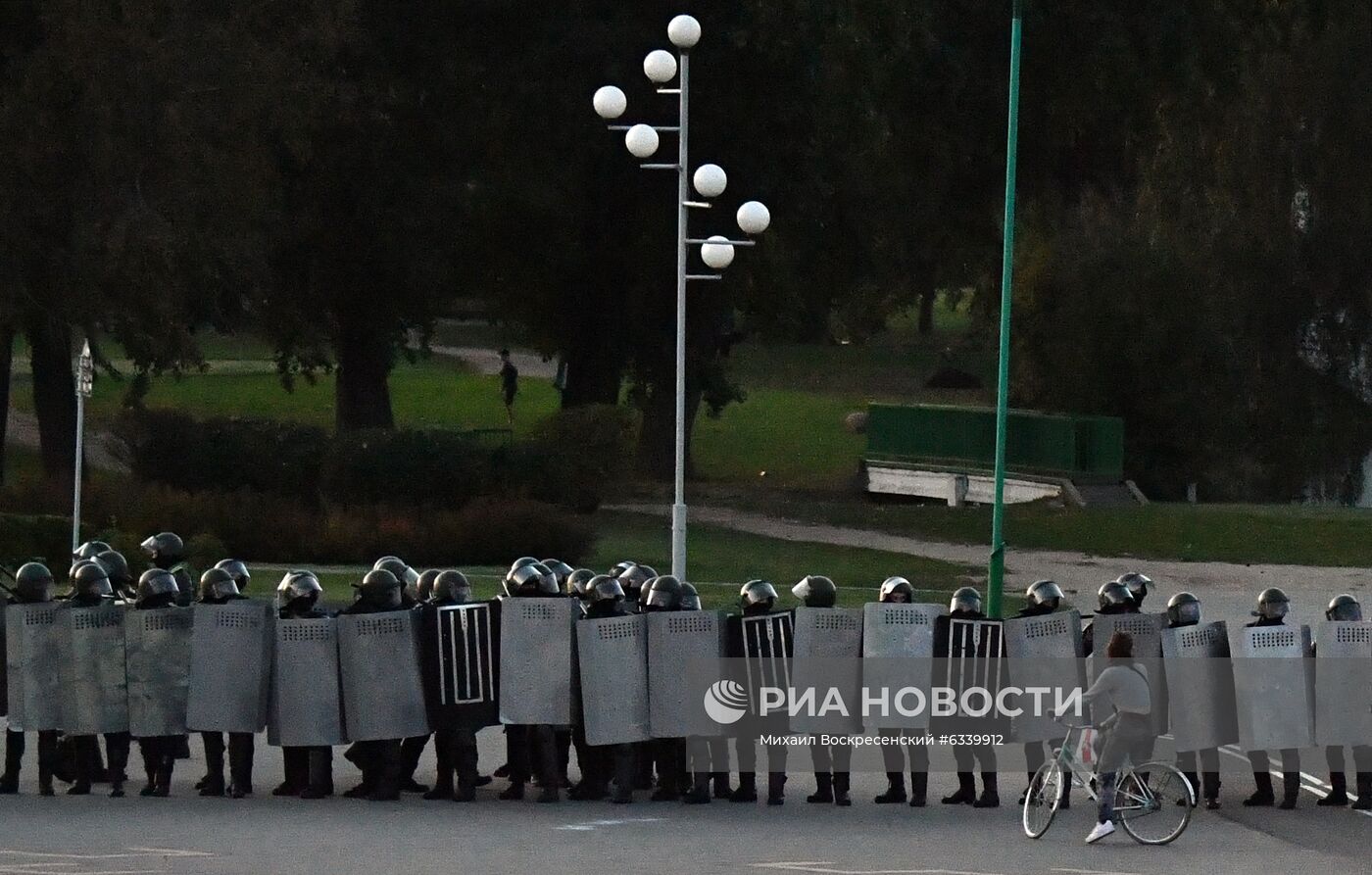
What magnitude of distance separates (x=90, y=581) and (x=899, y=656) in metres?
5.16

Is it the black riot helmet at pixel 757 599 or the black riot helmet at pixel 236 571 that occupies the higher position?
the black riot helmet at pixel 236 571

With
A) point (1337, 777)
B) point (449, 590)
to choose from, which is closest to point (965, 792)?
point (1337, 777)

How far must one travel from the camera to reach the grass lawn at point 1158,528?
110ft

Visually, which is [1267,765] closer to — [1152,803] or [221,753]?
[1152,803]

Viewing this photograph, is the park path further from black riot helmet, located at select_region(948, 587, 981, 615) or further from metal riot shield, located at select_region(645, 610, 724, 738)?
metal riot shield, located at select_region(645, 610, 724, 738)

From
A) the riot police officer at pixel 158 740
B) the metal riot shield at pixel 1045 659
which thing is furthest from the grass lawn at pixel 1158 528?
the riot police officer at pixel 158 740

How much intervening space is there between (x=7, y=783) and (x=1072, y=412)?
3352 cm

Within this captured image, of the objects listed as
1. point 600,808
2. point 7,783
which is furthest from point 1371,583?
point 7,783

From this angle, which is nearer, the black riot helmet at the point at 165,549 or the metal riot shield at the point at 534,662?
the metal riot shield at the point at 534,662

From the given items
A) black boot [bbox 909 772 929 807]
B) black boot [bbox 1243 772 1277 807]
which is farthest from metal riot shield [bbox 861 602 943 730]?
black boot [bbox 1243 772 1277 807]

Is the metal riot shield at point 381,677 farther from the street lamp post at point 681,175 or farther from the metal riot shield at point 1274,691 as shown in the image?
the street lamp post at point 681,175

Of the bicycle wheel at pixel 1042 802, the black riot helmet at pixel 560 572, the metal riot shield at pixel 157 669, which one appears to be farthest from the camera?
the black riot helmet at pixel 560 572

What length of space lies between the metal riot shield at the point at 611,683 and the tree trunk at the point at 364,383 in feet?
91.0

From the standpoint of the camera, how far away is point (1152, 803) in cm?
1261
